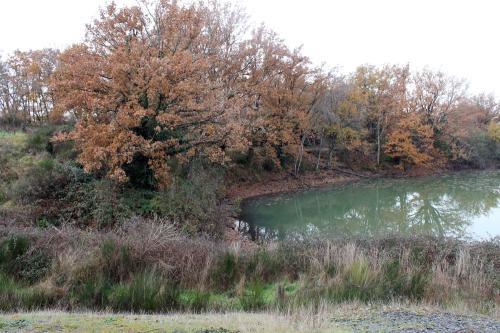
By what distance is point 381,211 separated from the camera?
24547 mm

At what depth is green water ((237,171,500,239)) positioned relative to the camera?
61.5 feet

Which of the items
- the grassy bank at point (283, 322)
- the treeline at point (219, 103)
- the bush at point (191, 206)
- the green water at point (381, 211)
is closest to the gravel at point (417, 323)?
the grassy bank at point (283, 322)

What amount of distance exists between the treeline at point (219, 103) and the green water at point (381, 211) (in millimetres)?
4314

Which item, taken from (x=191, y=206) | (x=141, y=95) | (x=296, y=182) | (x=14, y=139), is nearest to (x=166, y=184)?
(x=191, y=206)

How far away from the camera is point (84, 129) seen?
14.3 m

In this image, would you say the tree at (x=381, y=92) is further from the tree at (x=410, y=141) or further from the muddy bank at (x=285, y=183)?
the muddy bank at (x=285, y=183)

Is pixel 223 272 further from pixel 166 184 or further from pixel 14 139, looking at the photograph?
pixel 14 139

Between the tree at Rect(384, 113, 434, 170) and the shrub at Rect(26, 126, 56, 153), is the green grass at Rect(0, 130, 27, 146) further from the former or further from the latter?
the tree at Rect(384, 113, 434, 170)

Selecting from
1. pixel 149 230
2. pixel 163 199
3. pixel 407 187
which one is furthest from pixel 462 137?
pixel 149 230

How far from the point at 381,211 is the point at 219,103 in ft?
43.9

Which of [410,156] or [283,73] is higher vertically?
[283,73]

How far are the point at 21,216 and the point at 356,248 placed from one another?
10.6 m

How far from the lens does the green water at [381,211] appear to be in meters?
18.8

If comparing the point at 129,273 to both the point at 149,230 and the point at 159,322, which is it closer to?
the point at 149,230
